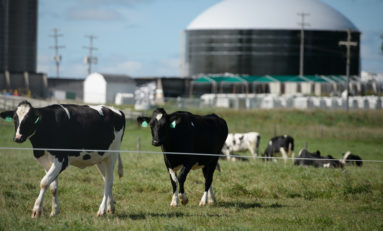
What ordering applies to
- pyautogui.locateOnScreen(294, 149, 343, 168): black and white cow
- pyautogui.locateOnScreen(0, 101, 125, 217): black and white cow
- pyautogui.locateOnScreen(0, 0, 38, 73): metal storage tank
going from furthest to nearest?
pyautogui.locateOnScreen(0, 0, 38, 73): metal storage tank
pyautogui.locateOnScreen(294, 149, 343, 168): black and white cow
pyautogui.locateOnScreen(0, 101, 125, 217): black and white cow

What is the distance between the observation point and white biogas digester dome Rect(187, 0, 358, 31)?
281 ft

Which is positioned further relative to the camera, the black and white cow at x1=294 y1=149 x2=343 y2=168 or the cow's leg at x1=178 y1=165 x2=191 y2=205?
the black and white cow at x1=294 y1=149 x2=343 y2=168

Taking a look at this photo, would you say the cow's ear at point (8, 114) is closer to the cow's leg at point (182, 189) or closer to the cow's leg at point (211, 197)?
the cow's leg at point (182, 189)

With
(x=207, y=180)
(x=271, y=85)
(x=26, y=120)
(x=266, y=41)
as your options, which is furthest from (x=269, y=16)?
(x=26, y=120)

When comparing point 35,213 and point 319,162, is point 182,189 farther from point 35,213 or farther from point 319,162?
point 319,162

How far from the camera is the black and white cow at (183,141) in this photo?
39.8 feet

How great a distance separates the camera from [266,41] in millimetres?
83375

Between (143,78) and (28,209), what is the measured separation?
70.0 m

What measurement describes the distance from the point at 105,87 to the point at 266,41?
2632 cm

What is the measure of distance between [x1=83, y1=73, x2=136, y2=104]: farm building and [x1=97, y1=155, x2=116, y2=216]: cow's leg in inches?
2063

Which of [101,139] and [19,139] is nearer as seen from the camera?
[19,139]

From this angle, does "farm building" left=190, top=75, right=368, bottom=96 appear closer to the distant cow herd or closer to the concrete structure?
the concrete structure

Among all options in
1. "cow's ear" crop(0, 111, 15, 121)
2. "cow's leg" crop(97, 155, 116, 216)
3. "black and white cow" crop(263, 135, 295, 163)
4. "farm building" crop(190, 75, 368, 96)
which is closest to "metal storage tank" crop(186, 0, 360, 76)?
"farm building" crop(190, 75, 368, 96)

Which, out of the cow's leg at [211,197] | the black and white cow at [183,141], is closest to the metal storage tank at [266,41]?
the black and white cow at [183,141]
